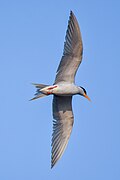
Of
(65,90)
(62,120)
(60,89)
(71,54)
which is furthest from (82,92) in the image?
(71,54)

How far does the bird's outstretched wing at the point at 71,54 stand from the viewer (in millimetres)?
19688

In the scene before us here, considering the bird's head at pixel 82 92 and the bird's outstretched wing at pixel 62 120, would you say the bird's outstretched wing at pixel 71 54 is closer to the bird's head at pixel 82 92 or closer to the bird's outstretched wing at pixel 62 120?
the bird's head at pixel 82 92

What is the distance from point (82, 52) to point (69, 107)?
78.7 inches

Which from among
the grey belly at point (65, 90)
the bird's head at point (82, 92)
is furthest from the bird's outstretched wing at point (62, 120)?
the grey belly at point (65, 90)

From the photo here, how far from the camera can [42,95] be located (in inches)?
779

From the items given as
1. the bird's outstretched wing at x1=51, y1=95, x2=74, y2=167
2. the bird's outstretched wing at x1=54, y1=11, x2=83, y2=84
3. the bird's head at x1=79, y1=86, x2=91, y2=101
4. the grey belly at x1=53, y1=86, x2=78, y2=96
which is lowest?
the bird's outstretched wing at x1=51, y1=95, x2=74, y2=167

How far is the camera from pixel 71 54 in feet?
65.3

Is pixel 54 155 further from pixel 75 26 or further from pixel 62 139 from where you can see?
pixel 75 26

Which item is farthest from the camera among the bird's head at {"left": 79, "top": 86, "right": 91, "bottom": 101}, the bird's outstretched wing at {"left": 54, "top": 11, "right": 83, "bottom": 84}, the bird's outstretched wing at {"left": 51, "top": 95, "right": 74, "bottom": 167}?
the bird's outstretched wing at {"left": 51, "top": 95, "right": 74, "bottom": 167}

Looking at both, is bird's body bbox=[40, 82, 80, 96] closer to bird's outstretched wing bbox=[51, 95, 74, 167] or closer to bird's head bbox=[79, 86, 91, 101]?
bird's head bbox=[79, 86, 91, 101]

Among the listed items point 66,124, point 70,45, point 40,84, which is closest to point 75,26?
point 70,45

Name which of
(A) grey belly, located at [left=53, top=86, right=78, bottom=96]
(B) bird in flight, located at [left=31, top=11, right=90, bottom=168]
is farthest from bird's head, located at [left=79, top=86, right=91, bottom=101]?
(A) grey belly, located at [left=53, top=86, right=78, bottom=96]

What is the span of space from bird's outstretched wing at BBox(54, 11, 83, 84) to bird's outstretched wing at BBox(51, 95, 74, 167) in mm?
885

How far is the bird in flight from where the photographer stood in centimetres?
1977
